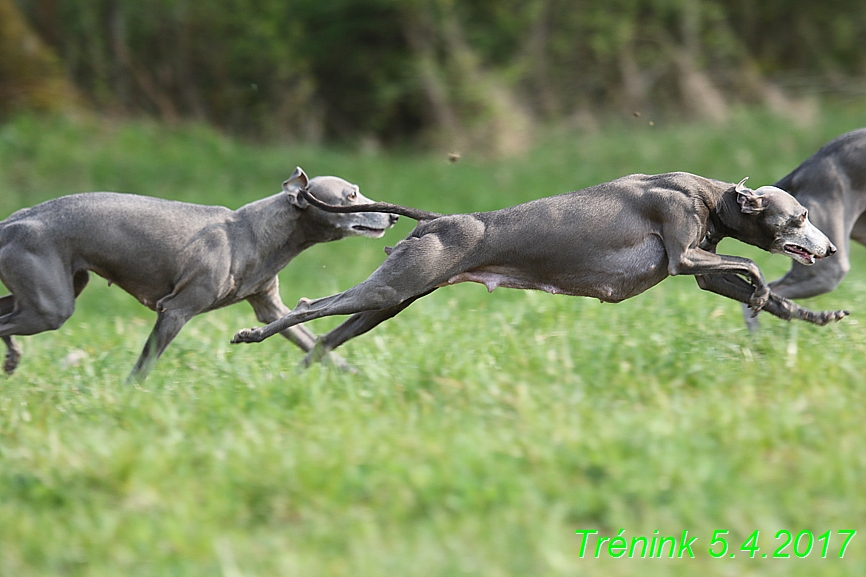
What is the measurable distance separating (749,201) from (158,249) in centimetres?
328

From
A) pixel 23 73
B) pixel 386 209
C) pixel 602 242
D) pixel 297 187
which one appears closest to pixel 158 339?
→ pixel 297 187

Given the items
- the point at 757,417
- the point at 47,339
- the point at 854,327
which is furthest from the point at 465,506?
the point at 47,339

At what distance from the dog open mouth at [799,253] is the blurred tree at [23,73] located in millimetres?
13694

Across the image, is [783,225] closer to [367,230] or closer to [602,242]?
[602,242]

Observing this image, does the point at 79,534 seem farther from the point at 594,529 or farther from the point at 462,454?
the point at 594,529

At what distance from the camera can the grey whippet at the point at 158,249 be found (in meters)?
5.65

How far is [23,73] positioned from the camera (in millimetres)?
16109

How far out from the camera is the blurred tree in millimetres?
15891

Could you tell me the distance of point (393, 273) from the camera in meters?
5.16

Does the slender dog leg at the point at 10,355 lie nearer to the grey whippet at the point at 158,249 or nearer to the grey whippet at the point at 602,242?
the grey whippet at the point at 158,249

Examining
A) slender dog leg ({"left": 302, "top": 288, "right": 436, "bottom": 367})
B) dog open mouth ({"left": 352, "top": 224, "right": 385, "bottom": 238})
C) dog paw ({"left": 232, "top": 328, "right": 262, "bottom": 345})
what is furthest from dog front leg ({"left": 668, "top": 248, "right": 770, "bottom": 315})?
dog paw ({"left": 232, "top": 328, "right": 262, "bottom": 345})

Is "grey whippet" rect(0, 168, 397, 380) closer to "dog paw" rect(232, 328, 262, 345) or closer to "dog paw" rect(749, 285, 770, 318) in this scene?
"dog paw" rect(232, 328, 262, 345)

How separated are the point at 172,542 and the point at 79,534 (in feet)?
1.25

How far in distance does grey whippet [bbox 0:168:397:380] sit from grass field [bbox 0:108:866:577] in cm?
39
